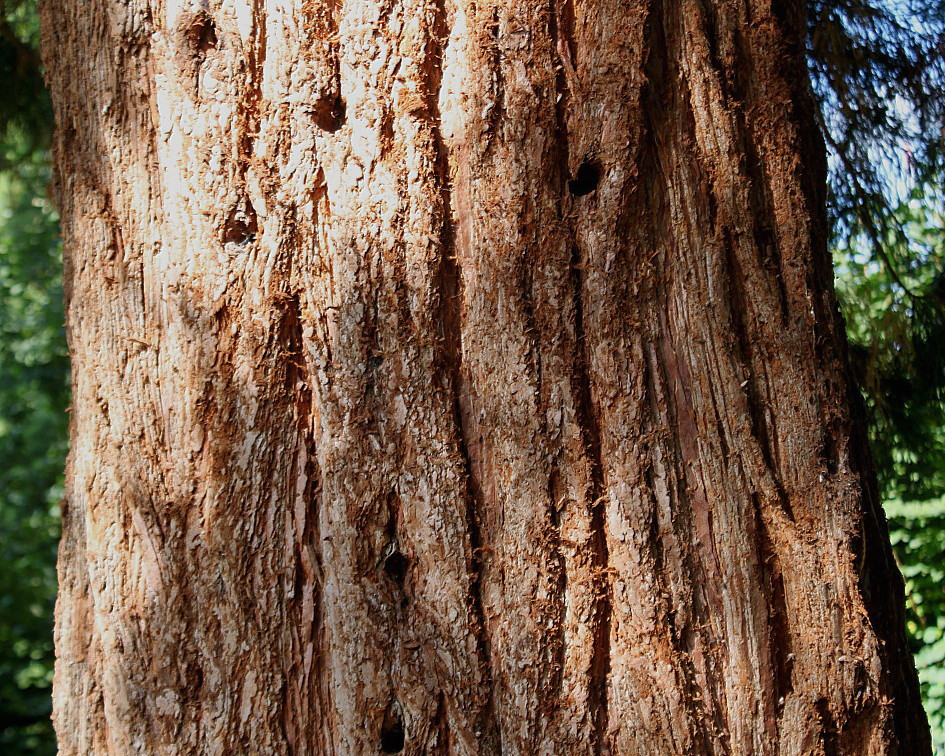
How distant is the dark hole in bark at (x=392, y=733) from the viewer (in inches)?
50.3

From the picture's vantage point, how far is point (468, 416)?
4.38ft

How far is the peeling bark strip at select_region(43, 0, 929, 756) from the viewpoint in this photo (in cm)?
128

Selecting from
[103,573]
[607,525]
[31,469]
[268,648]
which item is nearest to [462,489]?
[607,525]

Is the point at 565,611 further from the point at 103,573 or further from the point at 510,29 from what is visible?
the point at 510,29

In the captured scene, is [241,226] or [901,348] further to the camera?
[901,348]

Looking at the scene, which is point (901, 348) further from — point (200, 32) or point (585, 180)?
point (200, 32)

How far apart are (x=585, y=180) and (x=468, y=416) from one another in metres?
0.46

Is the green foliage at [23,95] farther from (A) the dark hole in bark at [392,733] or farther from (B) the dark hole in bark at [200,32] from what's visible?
(A) the dark hole in bark at [392,733]

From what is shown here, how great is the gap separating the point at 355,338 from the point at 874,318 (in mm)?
2194

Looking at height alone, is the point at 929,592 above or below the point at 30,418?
below

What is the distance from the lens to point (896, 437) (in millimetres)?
2889

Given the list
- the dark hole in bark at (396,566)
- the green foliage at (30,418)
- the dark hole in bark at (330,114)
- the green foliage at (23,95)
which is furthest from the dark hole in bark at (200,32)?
the green foliage at (30,418)

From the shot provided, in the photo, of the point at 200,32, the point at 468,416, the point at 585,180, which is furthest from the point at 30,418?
the point at 585,180

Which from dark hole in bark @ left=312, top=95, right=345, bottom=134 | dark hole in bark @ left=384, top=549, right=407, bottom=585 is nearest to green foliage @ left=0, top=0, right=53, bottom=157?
dark hole in bark @ left=312, top=95, right=345, bottom=134
